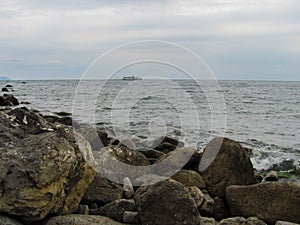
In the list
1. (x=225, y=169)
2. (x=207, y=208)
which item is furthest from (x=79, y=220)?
(x=225, y=169)

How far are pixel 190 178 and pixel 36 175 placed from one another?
387 cm

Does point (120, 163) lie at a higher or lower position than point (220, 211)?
higher

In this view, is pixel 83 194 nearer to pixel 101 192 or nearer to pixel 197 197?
pixel 101 192

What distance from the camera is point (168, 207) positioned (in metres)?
5.44

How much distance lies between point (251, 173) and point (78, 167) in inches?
165

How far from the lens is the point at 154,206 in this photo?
5.50 m

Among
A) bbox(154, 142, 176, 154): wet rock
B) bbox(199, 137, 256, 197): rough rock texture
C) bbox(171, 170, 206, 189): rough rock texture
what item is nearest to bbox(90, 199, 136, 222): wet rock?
bbox(171, 170, 206, 189): rough rock texture

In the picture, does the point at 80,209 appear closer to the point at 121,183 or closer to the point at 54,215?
the point at 54,215

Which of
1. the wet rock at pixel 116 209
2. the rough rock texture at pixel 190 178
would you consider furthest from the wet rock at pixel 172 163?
the wet rock at pixel 116 209

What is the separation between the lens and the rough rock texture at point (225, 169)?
8406mm

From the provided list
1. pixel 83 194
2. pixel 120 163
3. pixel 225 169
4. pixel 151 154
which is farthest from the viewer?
pixel 151 154

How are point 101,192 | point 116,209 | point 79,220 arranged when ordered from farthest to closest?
1. point 101,192
2. point 116,209
3. point 79,220

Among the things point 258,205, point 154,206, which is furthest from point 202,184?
point 154,206

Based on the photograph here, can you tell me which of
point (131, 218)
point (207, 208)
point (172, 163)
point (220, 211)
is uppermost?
point (172, 163)
